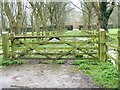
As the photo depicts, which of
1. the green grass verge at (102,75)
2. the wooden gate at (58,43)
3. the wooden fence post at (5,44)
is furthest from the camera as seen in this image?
the wooden fence post at (5,44)

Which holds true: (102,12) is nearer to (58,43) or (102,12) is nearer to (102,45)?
(58,43)

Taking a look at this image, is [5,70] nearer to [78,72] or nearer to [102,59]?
[78,72]

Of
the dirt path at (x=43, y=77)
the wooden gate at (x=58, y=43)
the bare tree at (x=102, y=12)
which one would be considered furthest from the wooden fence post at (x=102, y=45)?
the bare tree at (x=102, y=12)

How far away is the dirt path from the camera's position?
212 inches

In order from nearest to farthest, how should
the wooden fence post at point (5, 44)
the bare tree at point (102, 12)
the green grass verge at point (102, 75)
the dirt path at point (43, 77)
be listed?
the green grass verge at point (102, 75) < the dirt path at point (43, 77) < the wooden fence post at point (5, 44) < the bare tree at point (102, 12)

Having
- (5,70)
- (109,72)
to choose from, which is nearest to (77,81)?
(109,72)

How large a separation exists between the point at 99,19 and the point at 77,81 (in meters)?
13.5

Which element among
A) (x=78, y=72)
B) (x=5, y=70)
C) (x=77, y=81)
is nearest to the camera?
(x=77, y=81)

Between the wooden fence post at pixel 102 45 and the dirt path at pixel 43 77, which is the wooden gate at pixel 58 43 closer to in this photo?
the wooden fence post at pixel 102 45

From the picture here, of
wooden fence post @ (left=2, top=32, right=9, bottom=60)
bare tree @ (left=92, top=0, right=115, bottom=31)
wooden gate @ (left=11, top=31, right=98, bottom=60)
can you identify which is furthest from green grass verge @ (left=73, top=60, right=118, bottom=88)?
bare tree @ (left=92, top=0, right=115, bottom=31)

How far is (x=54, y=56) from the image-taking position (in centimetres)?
922

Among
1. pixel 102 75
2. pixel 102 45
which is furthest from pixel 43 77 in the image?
pixel 102 45

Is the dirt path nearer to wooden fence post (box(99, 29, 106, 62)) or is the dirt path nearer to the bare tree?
wooden fence post (box(99, 29, 106, 62))

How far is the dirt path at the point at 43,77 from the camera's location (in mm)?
5389
